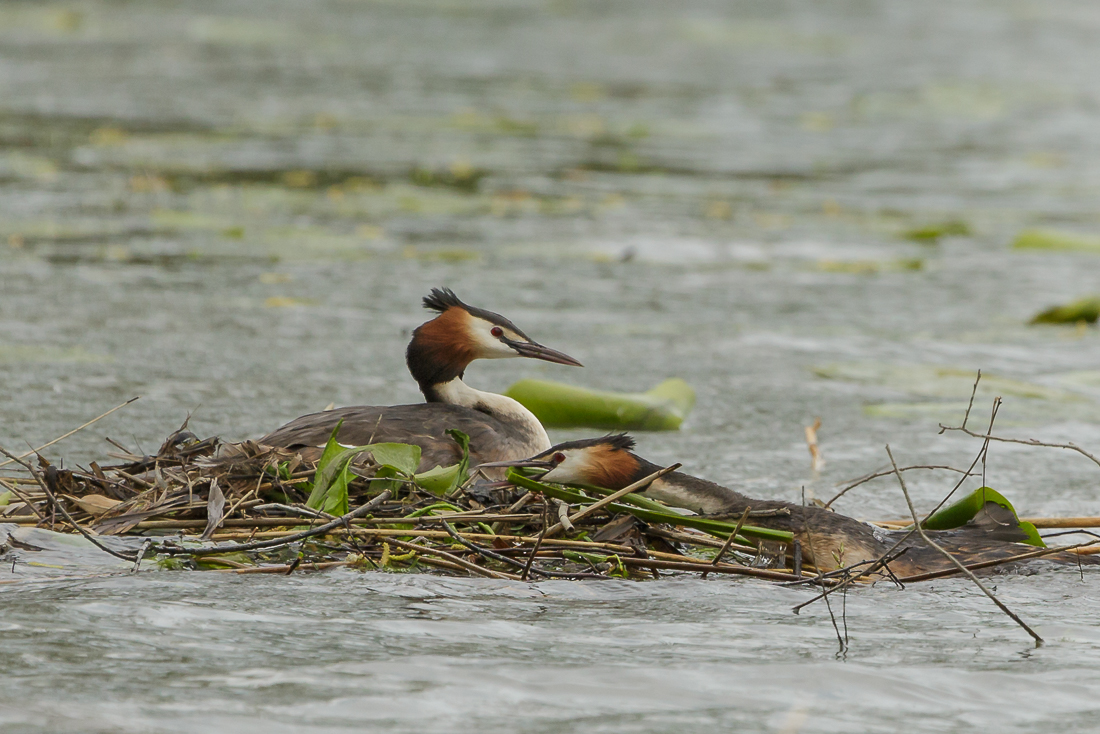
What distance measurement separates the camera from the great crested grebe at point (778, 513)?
13.6ft

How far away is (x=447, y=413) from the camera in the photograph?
4.93m

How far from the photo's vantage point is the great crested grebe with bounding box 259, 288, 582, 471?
466 cm

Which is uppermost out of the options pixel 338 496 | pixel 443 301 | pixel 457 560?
pixel 443 301

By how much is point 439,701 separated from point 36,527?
1.52 meters

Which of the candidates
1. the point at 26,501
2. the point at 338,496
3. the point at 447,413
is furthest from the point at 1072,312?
the point at 26,501

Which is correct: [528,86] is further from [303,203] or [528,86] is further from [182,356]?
[182,356]

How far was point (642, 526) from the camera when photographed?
13.7ft

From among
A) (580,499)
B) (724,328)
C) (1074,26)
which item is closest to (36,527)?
(580,499)

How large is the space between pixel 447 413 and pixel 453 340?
1.01 ft

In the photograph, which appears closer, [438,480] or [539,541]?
[539,541]

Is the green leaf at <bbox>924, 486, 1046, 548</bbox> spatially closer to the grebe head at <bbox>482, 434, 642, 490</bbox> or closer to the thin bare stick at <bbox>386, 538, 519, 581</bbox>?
the grebe head at <bbox>482, 434, 642, 490</bbox>

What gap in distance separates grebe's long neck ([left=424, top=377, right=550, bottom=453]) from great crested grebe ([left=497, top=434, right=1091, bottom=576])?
Result: 76cm

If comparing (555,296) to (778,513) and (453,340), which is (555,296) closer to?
(453,340)

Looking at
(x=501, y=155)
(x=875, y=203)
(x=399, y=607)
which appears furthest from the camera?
(x=501, y=155)
